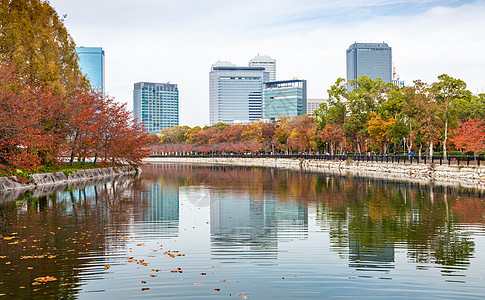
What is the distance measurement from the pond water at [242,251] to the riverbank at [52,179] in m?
8.70

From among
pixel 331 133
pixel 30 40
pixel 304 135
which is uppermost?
pixel 30 40

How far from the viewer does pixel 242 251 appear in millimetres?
12273

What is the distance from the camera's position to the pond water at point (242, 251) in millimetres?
8930

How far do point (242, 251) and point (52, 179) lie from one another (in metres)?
28.8

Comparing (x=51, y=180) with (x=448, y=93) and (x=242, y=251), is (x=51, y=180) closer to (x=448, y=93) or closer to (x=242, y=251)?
(x=242, y=251)

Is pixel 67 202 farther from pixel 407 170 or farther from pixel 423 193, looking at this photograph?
pixel 407 170

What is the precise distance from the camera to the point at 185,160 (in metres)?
127

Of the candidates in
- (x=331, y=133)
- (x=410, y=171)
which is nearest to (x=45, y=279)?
(x=410, y=171)

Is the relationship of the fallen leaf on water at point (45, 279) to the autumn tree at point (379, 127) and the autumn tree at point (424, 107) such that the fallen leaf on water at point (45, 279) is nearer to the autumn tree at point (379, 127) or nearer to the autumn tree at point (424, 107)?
the autumn tree at point (424, 107)

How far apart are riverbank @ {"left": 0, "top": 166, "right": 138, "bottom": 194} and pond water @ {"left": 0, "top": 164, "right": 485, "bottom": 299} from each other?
870cm

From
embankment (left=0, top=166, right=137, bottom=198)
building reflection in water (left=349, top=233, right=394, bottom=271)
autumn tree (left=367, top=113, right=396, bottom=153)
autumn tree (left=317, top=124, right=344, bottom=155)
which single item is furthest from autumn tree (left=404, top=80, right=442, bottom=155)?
building reflection in water (left=349, top=233, right=394, bottom=271)

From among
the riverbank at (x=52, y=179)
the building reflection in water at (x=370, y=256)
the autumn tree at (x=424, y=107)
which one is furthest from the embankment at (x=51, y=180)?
the autumn tree at (x=424, y=107)

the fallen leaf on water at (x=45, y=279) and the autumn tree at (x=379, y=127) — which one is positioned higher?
the autumn tree at (x=379, y=127)

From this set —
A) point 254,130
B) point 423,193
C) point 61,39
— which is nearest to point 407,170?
point 423,193
